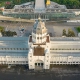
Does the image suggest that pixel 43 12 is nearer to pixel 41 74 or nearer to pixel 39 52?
pixel 39 52

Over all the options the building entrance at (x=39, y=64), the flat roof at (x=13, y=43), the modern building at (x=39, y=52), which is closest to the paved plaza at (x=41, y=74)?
the building entrance at (x=39, y=64)

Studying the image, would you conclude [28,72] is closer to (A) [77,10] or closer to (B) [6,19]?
(B) [6,19]

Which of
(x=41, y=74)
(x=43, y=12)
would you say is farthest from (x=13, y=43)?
(x=43, y=12)

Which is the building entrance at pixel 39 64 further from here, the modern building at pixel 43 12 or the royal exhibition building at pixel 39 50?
the modern building at pixel 43 12

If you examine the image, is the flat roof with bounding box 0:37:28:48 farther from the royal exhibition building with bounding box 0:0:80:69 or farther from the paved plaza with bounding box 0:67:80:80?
the paved plaza with bounding box 0:67:80:80

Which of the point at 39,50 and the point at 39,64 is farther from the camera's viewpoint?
the point at 39,64

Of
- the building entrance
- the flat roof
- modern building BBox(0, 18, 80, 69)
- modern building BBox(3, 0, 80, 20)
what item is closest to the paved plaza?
the building entrance

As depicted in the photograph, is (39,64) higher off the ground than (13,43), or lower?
lower

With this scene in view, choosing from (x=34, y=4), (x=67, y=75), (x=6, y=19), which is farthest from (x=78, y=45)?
(x=34, y=4)

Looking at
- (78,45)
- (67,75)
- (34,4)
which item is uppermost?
(34,4)
